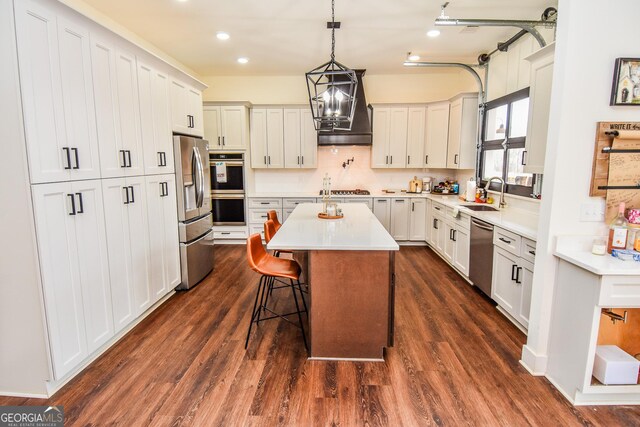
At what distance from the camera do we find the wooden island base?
2350mm

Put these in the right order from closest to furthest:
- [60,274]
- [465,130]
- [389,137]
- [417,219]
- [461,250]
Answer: [60,274], [461,250], [465,130], [417,219], [389,137]

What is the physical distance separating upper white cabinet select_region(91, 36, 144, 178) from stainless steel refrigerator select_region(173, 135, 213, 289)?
2.06 ft

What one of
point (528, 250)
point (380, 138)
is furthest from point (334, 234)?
point (380, 138)

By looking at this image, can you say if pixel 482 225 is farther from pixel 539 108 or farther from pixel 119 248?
pixel 119 248

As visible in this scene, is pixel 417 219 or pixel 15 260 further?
pixel 417 219

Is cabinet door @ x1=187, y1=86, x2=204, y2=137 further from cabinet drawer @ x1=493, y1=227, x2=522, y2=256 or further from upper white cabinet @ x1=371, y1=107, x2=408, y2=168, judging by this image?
cabinet drawer @ x1=493, y1=227, x2=522, y2=256

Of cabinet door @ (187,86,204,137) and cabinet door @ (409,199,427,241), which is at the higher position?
cabinet door @ (187,86,204,137)

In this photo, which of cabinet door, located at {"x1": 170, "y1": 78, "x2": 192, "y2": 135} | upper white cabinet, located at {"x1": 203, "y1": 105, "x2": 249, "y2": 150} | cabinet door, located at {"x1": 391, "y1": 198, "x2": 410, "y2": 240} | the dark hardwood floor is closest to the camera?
the dark hardwood floor

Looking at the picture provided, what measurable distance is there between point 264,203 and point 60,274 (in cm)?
370

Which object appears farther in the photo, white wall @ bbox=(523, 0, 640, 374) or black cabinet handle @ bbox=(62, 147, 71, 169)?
black cabinet handle @ bbox=(62, 147, 71, 169)

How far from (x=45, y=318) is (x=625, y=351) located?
12.2ft

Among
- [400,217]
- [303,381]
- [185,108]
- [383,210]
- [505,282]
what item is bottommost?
[303,381]

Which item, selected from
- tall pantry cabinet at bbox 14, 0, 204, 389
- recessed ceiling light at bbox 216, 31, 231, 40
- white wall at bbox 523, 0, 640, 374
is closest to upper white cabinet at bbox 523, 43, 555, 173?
white wall at bbox 523, 0, 640, 374

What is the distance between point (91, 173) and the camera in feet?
7.59
